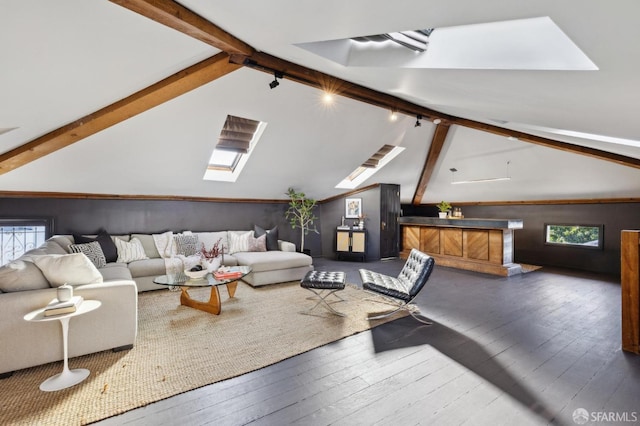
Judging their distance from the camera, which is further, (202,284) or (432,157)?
(432,157)

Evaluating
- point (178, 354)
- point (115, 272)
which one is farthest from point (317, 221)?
point (178, 354)

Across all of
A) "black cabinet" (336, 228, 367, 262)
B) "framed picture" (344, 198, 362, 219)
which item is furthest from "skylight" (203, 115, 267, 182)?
"framed picture" (344, 198, 362, 219)

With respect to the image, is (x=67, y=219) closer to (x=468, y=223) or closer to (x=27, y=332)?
(x=27, y=332)

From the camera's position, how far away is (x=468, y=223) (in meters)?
6.37

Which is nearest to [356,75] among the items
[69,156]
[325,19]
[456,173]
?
[325,19]

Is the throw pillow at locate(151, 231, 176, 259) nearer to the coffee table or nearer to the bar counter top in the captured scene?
the coffee table

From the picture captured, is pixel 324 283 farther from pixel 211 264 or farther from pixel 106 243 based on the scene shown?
pixel 106 243

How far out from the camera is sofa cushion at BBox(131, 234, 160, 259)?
16.9ft

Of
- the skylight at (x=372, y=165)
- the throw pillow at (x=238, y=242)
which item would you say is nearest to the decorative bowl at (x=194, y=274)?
the throw pillow at (x=238, y=242)

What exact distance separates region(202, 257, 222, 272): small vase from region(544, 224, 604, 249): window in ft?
25.0

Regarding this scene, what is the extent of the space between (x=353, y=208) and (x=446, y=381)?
225 inches

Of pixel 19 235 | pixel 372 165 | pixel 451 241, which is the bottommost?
pixel 451 241

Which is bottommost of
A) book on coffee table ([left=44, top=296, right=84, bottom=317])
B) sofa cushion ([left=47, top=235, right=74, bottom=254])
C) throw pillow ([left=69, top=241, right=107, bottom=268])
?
book on coffee table ([left=44, top=296, right=84, bottom=317])

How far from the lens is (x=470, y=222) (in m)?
6.32
